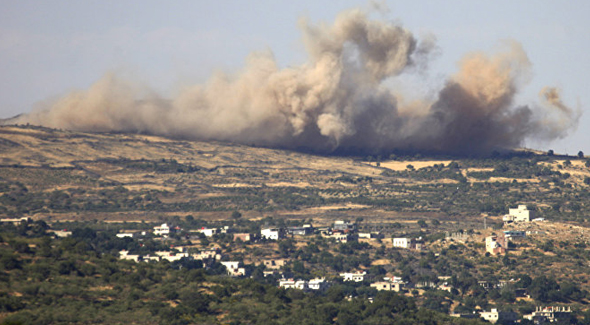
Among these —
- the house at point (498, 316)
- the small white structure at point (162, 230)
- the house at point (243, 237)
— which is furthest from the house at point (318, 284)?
the small white structure at point (162, 230)

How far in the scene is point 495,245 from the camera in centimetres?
12700

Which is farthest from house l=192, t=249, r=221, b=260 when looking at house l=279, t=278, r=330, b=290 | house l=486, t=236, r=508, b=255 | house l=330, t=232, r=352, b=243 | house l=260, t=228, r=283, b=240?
house l=486, t=236, r=508, b=255

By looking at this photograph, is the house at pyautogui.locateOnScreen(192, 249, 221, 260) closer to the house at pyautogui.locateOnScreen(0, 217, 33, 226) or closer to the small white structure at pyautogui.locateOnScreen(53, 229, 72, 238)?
the small white structure at pyautogui.locateOnScreen(53, 229, 72, 238)

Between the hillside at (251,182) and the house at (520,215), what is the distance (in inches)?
138

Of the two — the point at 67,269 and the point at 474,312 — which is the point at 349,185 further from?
the point at 67,269

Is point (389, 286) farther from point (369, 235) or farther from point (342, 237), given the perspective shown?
point (369, 235)

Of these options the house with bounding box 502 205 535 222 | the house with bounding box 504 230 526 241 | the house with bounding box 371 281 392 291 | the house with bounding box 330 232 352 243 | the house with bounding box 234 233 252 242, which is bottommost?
the house with bounding box 371 281 392 291

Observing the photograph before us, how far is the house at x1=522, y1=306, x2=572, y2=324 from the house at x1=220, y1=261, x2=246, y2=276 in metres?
25.7

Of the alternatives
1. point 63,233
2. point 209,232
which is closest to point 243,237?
point 209,232

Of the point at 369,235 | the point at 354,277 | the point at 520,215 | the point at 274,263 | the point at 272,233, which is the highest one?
the point at 520,215

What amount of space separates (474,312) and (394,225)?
3810 centimetres

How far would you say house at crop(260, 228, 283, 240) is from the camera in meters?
135

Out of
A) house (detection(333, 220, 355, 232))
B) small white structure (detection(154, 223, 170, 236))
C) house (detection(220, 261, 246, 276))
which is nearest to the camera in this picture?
house (detection(220, 261, 246, 276))

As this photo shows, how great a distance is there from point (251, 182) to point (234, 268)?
44135 millimetres
